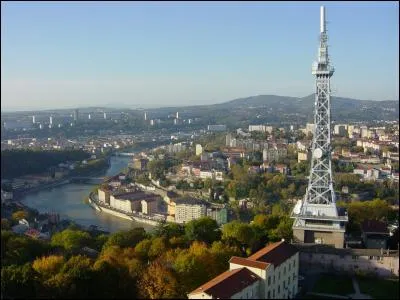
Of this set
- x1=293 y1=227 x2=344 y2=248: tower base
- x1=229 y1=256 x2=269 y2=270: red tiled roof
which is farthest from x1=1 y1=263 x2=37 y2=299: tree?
x1=293 y1=227 x2=344 y2=248: tower base

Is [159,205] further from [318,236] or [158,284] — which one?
[158,284]

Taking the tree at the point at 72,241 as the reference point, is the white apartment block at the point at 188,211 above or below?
below

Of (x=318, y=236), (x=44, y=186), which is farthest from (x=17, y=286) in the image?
(x=44, y=186)

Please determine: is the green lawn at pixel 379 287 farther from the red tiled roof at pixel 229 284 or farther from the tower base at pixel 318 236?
the red tiled roof at pixel 229 284

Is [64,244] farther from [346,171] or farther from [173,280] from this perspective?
[346,171]

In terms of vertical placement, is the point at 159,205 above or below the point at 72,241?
below

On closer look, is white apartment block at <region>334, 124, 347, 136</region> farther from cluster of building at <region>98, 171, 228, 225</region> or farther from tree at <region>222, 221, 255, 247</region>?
tree at <region>222, 221, 255, 247</region>

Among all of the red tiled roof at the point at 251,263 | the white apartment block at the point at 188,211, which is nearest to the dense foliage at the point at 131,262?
the red tiled roof at the point at 251,263
